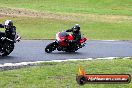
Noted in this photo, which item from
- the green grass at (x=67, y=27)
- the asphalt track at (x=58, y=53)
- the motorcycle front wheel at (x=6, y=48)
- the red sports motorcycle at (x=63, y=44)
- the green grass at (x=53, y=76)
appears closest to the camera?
the green grass at (x=53, y=76)

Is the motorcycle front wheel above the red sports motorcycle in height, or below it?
above

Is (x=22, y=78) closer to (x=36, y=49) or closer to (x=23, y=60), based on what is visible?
(x=23, y=60)

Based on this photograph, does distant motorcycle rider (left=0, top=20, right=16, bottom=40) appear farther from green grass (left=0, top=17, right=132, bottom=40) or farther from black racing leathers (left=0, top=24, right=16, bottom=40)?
green grass (left=0, top=17, right=132, bottom=40)

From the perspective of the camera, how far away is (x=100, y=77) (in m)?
5.81

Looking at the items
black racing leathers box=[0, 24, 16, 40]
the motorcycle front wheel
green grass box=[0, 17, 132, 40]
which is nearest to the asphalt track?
the motorcycle front wheel

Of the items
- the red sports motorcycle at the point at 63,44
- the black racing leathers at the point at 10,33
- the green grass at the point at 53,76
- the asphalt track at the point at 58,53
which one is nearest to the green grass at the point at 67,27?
the asphalt track at the point at 58,53

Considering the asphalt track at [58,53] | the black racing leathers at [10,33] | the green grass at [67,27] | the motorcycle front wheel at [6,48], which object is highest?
the black racing leathers at [10,33]

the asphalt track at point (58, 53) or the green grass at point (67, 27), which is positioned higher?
the asphalt track at point (58, 53)

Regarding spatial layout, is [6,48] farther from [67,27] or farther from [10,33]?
[67,27]

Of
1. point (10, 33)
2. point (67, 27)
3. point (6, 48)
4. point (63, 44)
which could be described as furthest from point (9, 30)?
point (67, 27)

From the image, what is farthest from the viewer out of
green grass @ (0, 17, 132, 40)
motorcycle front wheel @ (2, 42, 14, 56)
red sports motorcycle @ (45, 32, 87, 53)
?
green grass @ (0, 17, 132, 40)

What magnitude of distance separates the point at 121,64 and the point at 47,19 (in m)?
25.4

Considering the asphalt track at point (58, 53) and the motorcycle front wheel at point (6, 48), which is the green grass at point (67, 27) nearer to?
the asphalt track at point (58, 53)

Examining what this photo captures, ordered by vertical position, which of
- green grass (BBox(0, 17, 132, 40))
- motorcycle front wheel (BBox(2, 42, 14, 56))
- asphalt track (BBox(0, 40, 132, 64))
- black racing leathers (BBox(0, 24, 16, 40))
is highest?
black racing leathers (BBox(0, 24, 16, 40))
